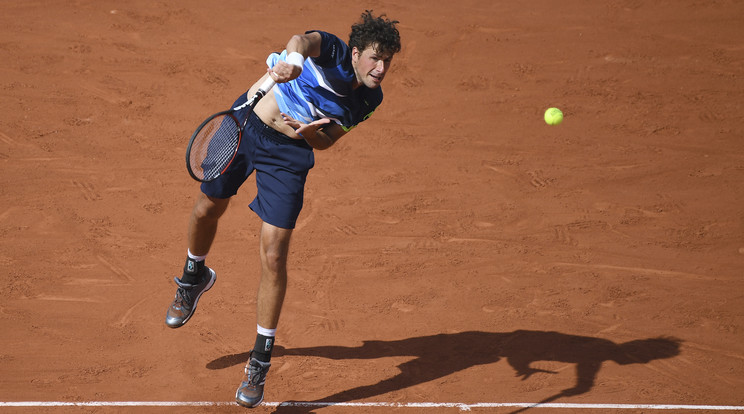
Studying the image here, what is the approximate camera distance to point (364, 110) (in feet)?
18.7

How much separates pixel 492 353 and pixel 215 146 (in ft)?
9.28

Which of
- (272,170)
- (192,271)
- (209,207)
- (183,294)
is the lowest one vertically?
(183,294)

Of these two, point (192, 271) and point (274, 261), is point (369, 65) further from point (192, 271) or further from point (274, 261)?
point (192, 271)

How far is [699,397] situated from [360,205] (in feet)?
12.0

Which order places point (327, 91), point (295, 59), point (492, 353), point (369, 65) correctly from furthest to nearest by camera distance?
point (492, 353), point (327, 91), point (369, 65), point (295, 59)

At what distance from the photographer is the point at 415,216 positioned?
8203 millimetres

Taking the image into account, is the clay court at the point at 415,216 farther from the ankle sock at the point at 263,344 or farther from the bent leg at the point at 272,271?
the bent leg at the point at 272,271

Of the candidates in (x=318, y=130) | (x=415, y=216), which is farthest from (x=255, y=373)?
(x=415, y=216)

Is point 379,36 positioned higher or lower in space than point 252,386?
higher

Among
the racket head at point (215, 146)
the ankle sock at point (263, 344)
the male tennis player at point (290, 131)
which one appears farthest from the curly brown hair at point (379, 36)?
the ankle sock at point (263, 344)

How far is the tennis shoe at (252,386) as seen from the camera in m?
5.56

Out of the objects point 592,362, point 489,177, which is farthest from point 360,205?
point 592,362

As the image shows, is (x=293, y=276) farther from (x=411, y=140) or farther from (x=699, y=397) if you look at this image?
(x=699, y=397)

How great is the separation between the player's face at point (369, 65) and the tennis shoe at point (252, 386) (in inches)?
82.0
